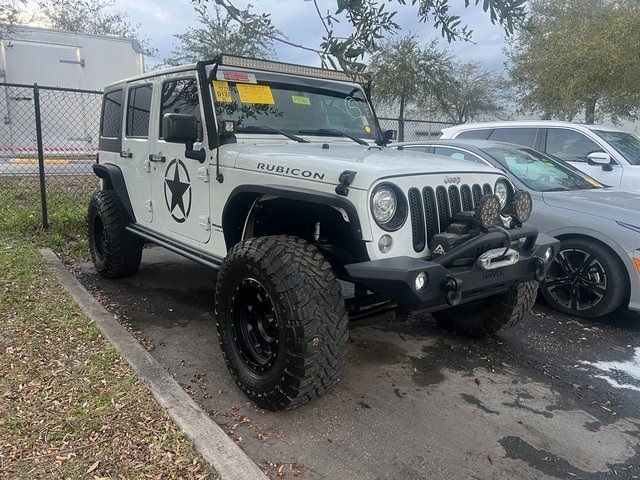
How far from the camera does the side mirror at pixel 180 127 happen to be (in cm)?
344

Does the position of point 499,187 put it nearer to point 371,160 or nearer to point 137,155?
point 371,160

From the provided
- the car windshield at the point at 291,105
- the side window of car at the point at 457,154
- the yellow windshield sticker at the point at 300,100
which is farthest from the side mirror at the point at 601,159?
the yellow windshield sticker at the point at 300,100

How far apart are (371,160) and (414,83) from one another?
16862 millimetres

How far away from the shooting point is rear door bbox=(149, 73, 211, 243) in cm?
383

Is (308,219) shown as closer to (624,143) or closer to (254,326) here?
(254,326)

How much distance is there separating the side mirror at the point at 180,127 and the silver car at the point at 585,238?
3.13 m

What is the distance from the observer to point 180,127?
3.46 metres

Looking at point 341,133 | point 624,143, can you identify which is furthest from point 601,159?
point 341,133

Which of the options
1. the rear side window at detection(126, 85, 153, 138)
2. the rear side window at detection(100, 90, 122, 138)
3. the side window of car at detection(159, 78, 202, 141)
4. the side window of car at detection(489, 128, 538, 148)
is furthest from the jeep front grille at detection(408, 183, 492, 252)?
the side window of car at detection(489, 128, 538, 148)

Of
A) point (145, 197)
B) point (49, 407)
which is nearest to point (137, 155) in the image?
point (145, 197)

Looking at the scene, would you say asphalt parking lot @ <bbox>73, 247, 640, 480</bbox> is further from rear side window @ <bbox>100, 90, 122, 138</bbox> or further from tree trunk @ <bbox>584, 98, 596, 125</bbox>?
tree trunk @ <bbox>584, 98, 596, 125</bbox>

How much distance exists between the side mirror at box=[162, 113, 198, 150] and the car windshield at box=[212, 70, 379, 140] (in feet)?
0.70

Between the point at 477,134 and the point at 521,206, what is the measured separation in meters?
4.69

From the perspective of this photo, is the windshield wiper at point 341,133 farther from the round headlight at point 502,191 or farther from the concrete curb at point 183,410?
the concrete curb at point 183,410
